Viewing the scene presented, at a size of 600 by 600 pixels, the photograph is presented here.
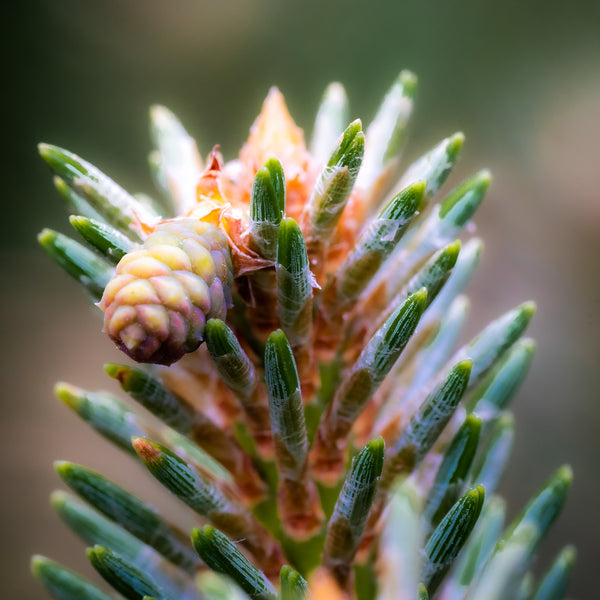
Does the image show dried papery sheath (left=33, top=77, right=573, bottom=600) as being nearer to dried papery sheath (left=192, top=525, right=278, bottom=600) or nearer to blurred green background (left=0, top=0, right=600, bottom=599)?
dried papery sheath (left=192, top=525, right=278, bottom=600)

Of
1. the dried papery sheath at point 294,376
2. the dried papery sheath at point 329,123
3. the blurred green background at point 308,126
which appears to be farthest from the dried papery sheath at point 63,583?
the blurred green background at point 308,126

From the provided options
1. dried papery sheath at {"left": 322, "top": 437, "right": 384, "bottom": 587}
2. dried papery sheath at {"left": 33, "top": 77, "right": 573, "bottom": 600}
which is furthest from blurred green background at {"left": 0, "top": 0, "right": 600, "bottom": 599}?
dried papery sheath at {"left": 322, "top": 437, "right": 384, "bottom": 587}

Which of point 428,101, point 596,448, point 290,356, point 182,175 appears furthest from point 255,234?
point 428,101

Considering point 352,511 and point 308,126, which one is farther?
point 308,126

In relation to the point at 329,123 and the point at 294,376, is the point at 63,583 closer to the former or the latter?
the point at 294,376

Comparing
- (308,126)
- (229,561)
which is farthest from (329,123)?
(308,126)

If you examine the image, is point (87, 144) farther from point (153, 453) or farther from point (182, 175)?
point (153, 453)

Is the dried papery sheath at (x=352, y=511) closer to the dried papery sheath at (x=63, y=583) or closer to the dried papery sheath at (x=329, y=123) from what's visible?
the dried papery sheath at (x=63, y=583)
